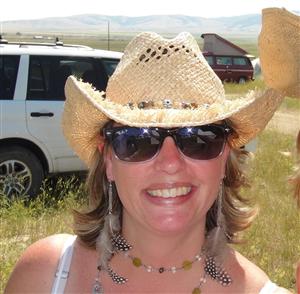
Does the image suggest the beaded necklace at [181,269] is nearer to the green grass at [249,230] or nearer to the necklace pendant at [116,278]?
the necklace pendant at [116,278]

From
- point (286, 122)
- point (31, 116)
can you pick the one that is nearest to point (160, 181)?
point (31, 116)

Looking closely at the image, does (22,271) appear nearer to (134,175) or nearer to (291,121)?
(134,175)

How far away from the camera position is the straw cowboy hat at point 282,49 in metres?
1.95

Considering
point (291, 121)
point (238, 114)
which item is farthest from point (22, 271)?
point (291, 121)

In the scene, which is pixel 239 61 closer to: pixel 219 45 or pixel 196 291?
pixel 219 45

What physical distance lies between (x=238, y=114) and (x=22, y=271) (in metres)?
0.97

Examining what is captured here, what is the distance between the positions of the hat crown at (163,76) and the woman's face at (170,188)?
181 mm

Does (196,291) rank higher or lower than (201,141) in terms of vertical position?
lower

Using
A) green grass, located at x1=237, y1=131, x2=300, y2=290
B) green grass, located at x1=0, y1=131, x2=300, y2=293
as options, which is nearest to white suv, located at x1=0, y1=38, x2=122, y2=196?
green grass, located at x1=0, y1=131, x2=300, y2=293

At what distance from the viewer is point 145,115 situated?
1833 millimetres

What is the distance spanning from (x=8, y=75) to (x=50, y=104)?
0.54m

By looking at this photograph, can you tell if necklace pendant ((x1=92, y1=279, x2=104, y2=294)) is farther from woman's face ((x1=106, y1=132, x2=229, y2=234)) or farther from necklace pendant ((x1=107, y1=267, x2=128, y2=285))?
woman's face ((x1=106, y1=132, x2=229, y2=234))

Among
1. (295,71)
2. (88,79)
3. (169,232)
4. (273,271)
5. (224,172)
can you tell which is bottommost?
(273,271)

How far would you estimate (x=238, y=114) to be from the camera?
6.33 feet
